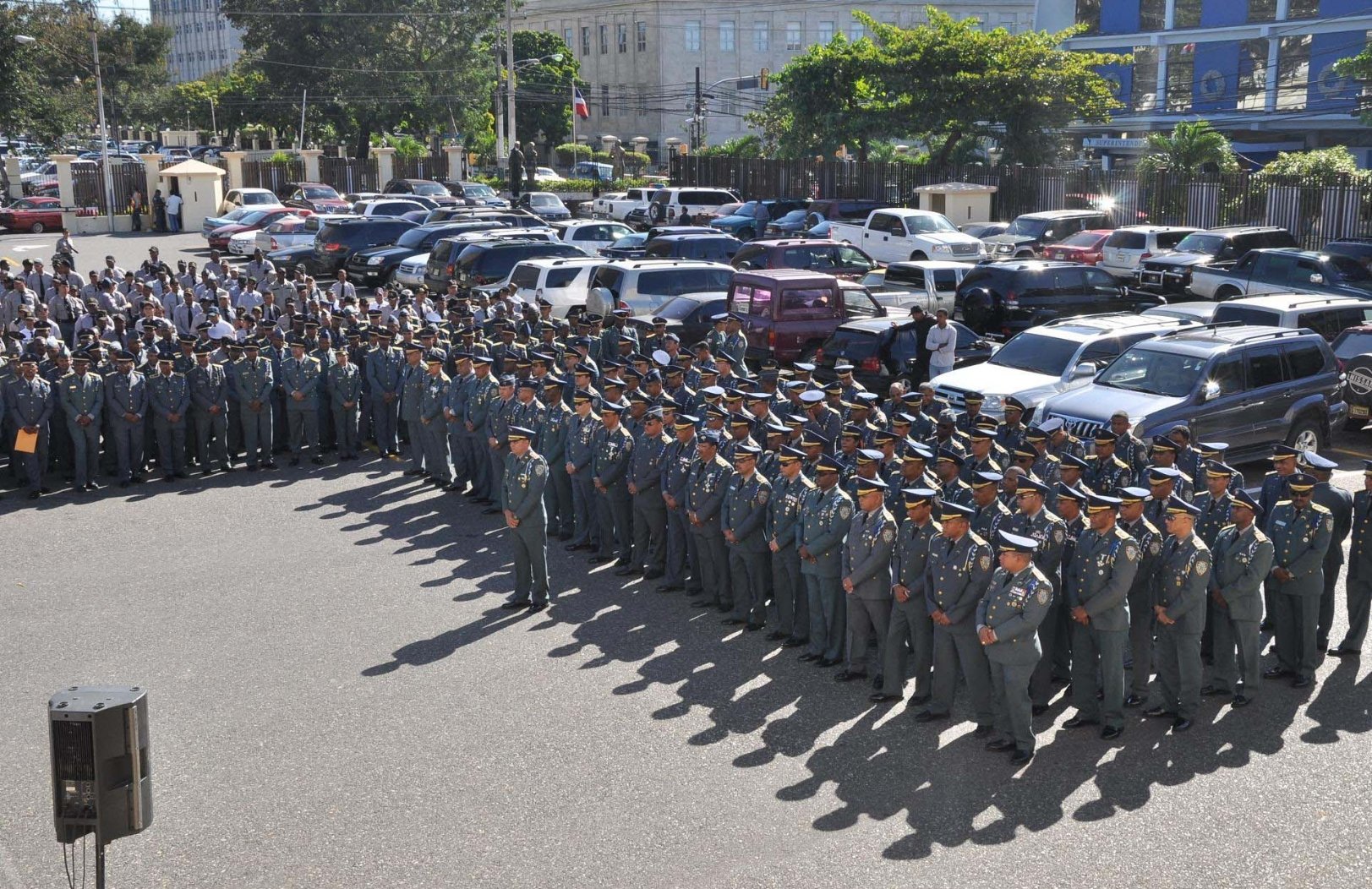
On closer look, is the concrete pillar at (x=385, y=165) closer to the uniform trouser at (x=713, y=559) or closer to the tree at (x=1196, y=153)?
the tree at (x=1196, y=153)

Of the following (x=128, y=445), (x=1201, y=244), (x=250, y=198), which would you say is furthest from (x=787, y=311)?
(x=250, y=198)

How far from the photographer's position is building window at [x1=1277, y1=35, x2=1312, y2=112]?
59688 millimetres

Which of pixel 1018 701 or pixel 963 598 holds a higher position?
pixel 963 598

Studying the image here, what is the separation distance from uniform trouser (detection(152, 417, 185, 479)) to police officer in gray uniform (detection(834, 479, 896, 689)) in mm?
9581

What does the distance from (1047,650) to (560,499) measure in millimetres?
5819

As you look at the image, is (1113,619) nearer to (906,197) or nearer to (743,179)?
(906,197)

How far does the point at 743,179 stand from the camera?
49.1 meters

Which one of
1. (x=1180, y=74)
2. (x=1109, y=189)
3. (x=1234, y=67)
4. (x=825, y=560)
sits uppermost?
(x=1234, y=67)

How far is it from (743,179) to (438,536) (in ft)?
120

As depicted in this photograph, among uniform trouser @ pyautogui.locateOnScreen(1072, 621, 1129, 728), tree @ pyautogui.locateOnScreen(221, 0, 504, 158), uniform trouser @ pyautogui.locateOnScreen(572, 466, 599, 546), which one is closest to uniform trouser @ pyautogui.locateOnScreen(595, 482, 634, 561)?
uniform trouser @ pyautogui.locateOnScreen(572, 466, 599, 546)

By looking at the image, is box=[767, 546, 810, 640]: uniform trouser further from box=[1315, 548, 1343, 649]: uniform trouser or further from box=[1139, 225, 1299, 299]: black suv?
box=[1139, 225, 1299, 299]: black suv

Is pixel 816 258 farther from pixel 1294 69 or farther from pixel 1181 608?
pixel 1294 69

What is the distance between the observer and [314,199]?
49.7 m

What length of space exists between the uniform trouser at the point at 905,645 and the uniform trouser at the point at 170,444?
33.1ft
